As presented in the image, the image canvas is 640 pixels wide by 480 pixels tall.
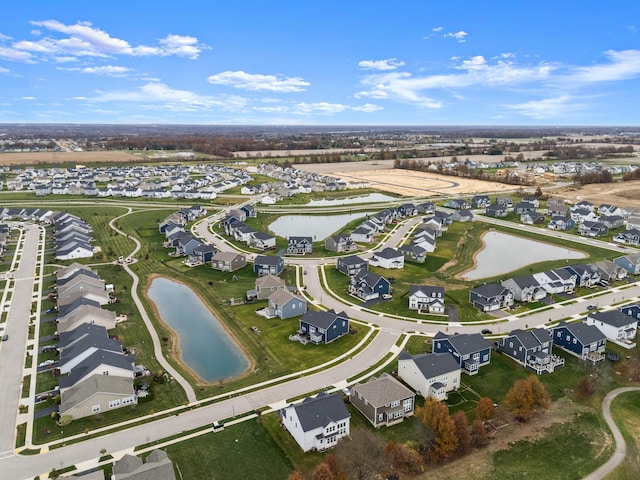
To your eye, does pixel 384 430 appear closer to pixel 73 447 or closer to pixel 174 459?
pixel 174 459

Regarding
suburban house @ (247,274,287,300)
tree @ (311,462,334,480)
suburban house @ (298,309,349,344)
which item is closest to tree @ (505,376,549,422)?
tree @ (311,462,334,480)

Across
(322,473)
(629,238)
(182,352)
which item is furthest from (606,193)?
(322,473)

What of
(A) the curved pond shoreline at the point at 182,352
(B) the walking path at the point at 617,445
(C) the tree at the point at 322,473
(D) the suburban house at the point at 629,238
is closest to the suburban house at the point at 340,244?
(A) the curved pond shoreline at the point at 182,352

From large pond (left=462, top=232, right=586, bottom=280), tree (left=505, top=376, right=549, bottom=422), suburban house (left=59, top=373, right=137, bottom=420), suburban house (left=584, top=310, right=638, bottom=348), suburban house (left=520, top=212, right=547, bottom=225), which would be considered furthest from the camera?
suburban house (left=520, top=212, right=547, bottom=225)

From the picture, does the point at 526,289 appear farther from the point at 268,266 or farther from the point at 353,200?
the point at 353,200

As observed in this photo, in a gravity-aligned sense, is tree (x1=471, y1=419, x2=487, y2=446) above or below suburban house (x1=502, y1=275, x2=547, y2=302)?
below

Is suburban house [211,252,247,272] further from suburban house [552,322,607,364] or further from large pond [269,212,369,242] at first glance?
suburban house [552,322,607,364]

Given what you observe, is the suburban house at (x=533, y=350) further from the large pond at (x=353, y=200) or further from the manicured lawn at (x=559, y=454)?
the large pond at (x=353, y=200)
